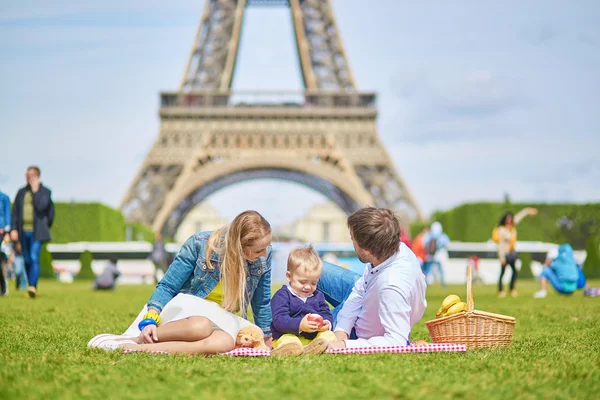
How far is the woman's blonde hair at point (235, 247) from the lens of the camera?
426 cm

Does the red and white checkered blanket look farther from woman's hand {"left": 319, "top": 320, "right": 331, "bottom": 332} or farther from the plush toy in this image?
woman's hand {"left": 319, "top": 320, "right": 331, "bottom": 332}

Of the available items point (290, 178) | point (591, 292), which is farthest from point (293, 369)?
point (290, 178)

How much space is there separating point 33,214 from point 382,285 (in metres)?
7.07

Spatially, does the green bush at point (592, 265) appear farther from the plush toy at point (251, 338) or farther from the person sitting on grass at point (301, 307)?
the plush toy at point (251, 338)

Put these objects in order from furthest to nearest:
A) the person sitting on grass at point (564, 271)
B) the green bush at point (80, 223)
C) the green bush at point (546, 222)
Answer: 1. the green bush at point (80, 223)
2. the green bush at point (546, 222)
3. the person sitting on grass at point (564, 271)

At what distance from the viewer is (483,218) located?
104ft

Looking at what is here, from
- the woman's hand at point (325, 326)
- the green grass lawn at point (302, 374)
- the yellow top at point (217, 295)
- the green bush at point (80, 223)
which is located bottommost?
the green grass lawn at point (302, 374)

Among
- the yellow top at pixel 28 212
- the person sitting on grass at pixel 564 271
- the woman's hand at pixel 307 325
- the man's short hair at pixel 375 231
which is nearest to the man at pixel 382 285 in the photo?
the man's short hair at pixel 375 231

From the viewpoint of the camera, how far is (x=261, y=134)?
3609 centimetres

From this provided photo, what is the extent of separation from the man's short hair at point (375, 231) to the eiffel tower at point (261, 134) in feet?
93.5

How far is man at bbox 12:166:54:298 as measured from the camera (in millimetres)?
10055

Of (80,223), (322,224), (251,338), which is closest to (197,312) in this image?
(251,338)

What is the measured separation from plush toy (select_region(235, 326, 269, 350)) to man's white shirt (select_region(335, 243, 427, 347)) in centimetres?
50

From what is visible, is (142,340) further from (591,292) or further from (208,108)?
(208,108)
